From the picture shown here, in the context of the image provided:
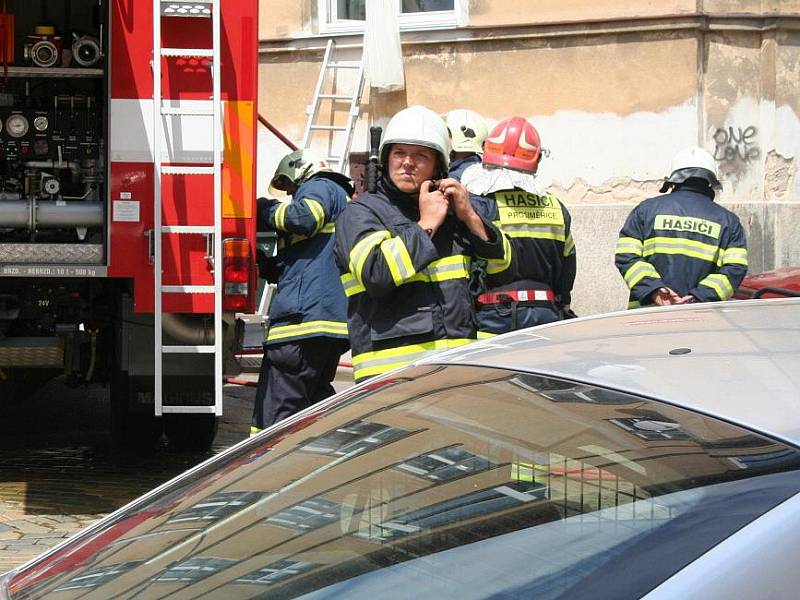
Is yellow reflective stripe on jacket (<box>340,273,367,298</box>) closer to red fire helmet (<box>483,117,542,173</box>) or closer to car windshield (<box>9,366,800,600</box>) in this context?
red fire helmet (<box>483,117,542,173</box>)

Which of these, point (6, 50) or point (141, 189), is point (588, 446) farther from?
point (6, 50)

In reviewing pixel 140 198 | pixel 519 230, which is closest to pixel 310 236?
pixel 140 198

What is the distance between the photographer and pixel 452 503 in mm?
1994

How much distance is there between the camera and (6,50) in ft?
19.6

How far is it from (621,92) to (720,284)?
6.05 metres

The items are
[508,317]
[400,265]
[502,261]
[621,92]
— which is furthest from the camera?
[621,92]

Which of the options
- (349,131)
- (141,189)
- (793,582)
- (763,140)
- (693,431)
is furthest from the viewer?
(349,131)

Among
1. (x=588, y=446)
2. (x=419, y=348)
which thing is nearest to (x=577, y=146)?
(x=419, y=348)

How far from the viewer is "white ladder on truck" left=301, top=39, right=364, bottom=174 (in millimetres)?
12242

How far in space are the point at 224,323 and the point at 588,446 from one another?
4127 millimetres

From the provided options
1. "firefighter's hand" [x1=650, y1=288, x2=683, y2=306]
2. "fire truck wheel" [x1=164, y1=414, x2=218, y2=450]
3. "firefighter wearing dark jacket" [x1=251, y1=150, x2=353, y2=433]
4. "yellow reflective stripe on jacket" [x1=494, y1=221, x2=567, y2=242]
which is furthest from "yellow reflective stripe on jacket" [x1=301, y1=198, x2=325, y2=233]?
"fire truck wheel" [x1=164, y1=414, x2=218, y2=450]

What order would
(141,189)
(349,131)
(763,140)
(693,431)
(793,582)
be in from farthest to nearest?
(349,131)
(763,140)
(141,189)
(693,431)
(793,582)

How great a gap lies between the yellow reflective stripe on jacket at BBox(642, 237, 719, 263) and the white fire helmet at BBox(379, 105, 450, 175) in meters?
1.69

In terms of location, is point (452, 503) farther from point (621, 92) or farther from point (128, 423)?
point (621, 92)
